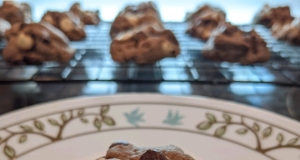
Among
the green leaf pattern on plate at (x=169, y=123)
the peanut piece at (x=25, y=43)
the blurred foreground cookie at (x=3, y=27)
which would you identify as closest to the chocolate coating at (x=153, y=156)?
the green leaf pattern on plate at (x=169, y=123)

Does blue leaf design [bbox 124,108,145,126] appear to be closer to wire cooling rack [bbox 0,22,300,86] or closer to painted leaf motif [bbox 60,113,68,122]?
painted leaf motif [bbox 60,113,68,122]

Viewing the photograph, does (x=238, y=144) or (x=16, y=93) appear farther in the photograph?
(x=16, y=93)

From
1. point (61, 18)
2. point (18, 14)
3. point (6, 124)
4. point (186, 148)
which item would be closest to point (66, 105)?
point (6, 124)

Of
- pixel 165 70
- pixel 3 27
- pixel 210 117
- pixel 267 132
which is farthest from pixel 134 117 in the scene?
pixel 3 27

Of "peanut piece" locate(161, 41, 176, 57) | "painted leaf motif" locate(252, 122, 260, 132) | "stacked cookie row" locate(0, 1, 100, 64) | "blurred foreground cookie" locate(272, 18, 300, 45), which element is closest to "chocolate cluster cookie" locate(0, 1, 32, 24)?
"stacked cookie row" locate(0, 1, 100, 64)

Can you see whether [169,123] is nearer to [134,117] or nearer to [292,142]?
[134,117]

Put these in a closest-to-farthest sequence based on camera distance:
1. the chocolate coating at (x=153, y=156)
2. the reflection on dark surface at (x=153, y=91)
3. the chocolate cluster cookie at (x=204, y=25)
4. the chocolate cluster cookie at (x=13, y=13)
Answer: the chocolate coating at (x=153, y=156) < the reflection on dark surface at (x=153, y=91) < the chocolate cluster cookie at (x=204, y=25) < the chocolate cluster cookie at (x=13, y=13)

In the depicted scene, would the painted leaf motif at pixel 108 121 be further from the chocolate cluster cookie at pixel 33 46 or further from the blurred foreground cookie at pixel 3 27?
the blurred foreground cookie at pixel 3 27

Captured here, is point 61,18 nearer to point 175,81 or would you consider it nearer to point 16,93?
point 16,93
